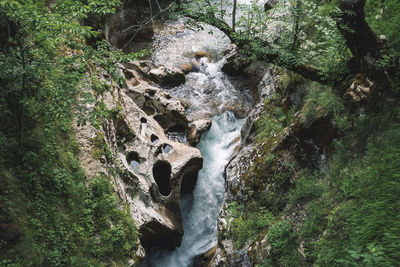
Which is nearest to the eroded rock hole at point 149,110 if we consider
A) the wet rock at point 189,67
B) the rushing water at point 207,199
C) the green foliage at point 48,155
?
the rushing water at point 207,199

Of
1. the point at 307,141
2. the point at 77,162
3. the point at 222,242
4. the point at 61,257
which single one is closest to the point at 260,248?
the point at 222,242

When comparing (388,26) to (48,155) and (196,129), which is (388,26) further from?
(196,129)

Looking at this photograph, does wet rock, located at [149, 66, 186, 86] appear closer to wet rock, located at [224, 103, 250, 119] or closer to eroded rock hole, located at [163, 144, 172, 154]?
wet rock, located at [224, 103, 250, 119]

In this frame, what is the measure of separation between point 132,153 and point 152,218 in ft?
7.22

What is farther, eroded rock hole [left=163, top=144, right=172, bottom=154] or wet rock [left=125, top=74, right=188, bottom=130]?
wet rock [left=125, top=74, right=188, bottom=130]

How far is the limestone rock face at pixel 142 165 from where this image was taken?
6.42 meters

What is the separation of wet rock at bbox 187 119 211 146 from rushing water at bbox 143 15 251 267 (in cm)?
43

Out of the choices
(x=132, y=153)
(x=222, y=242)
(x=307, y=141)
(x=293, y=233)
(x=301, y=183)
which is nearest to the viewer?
(x=293, y=233)

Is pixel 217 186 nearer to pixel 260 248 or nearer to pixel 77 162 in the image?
pixel 260 248

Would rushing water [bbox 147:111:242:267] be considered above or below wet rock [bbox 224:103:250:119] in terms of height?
below

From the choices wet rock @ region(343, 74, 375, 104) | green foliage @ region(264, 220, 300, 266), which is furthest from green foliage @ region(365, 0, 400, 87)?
green foliage @ region(264, 220, 300, 266)

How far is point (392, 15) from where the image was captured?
5.61m

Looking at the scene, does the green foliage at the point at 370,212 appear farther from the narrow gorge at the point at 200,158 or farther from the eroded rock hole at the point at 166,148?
the eroded rock hole at the point at 166,148

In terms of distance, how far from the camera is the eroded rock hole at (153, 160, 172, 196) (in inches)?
354
